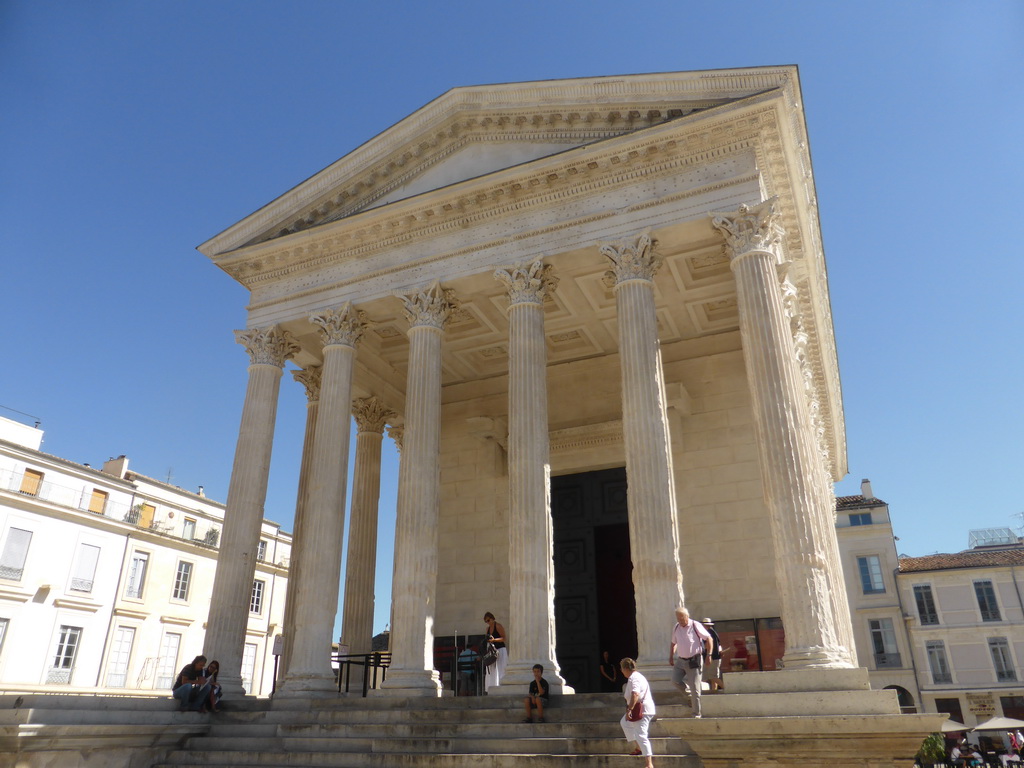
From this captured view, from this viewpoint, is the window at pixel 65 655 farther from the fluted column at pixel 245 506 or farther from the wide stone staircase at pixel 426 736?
the wide stone staircase at pixel 426 736

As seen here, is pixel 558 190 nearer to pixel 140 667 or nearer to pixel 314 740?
pixel 314 740

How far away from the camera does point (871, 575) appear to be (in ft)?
128

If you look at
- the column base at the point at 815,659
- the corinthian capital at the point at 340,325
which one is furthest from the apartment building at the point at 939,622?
the corinthian capital at the point at 340,325

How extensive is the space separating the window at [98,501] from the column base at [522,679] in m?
23.7

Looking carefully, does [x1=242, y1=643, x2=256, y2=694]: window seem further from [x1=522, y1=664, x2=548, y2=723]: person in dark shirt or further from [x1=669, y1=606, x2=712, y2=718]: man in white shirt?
[x1=669, y1=606, x2=712, y2=718]: man in white shirt

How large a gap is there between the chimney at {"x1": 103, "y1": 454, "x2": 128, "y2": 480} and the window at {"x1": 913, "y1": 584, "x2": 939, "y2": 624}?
38.0 metres

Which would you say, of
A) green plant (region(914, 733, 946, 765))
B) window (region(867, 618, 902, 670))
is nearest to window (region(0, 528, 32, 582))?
green plant (region(914, 733, 946, 765))

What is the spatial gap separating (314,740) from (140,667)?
71.5ft

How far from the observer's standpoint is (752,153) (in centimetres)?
1266

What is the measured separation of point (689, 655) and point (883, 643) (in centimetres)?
3436

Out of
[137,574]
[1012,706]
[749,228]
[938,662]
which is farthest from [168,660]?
[1012,706]

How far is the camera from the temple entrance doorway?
16.7 m

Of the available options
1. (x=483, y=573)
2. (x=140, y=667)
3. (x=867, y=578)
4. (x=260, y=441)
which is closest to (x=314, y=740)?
(x=260, y=441)

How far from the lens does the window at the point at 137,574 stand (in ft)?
95.3
